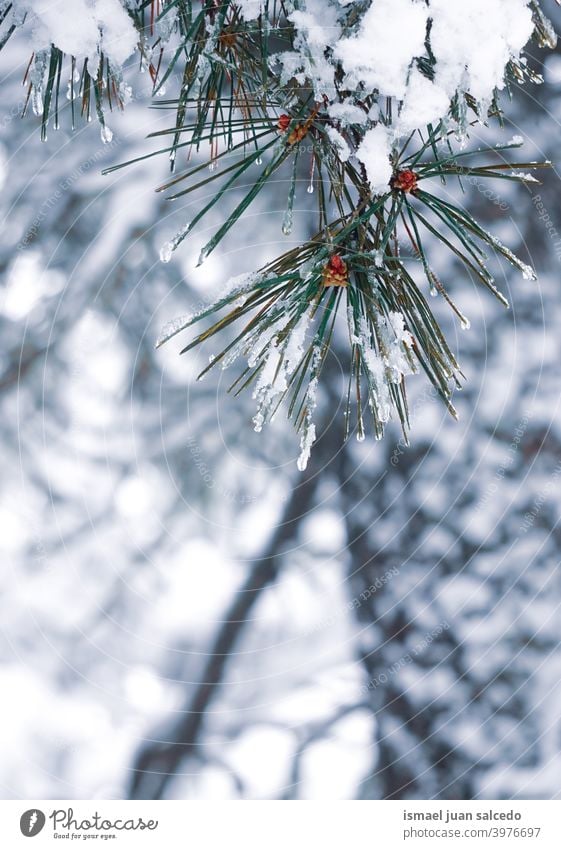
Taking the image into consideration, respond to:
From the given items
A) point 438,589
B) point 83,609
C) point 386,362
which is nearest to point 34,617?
point 83,609

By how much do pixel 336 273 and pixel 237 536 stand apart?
0.71 m

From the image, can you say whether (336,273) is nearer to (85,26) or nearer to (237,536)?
(85,26)

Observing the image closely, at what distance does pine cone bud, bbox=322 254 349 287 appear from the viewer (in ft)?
0.88

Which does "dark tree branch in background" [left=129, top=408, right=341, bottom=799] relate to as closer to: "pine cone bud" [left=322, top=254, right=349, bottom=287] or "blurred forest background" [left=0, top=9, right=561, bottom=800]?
"blurred forest background" [left=0, top=9, right=561, bottom=800]

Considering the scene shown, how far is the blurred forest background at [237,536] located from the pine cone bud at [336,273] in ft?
1.93

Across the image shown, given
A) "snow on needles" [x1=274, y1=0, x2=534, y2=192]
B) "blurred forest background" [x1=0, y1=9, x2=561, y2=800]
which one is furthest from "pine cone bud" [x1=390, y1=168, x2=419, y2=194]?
"blurred forest background" [x1=0, y1=9, x2=561, y2=800]

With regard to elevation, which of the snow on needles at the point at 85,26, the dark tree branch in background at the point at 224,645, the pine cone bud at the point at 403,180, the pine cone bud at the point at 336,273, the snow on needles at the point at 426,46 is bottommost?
the dark tree branch in background at the point at 224,645

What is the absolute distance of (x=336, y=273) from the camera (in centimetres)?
27

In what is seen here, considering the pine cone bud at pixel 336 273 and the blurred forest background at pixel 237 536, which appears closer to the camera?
the pine cone bud at pixel 336 273

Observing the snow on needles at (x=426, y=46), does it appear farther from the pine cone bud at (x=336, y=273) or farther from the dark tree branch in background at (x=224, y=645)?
the dark tree branch in background at (x=224, y=645)

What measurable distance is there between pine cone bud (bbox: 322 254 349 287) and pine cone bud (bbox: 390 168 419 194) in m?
0.04

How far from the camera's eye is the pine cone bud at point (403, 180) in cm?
27

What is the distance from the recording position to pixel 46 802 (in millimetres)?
564

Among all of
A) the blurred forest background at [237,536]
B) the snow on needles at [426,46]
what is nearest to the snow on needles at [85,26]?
the snow on needles at [426,46]
